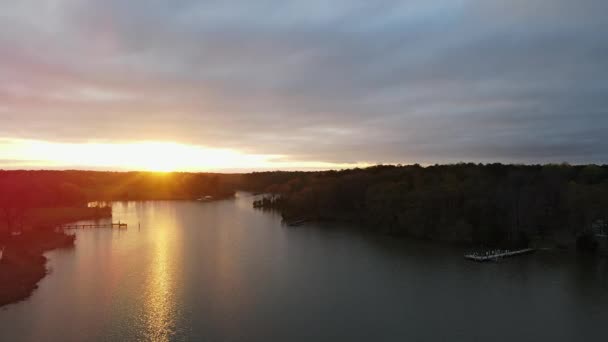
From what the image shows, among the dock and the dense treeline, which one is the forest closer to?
the dense treeline

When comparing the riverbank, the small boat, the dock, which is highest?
the riverbank

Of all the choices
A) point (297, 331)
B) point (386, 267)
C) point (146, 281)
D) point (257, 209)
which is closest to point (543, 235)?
point (386, 267)

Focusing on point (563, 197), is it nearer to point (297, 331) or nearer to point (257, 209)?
point (297, 331)

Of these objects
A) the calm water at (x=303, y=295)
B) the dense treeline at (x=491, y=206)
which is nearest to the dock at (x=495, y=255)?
the calm water at (x=303, y=295)

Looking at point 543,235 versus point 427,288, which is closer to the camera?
point 427,288

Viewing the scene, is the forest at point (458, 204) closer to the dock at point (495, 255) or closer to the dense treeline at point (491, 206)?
the dense treeline at point (491, 206)

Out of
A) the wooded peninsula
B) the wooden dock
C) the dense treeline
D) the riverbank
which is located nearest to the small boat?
the wooded peninsula
